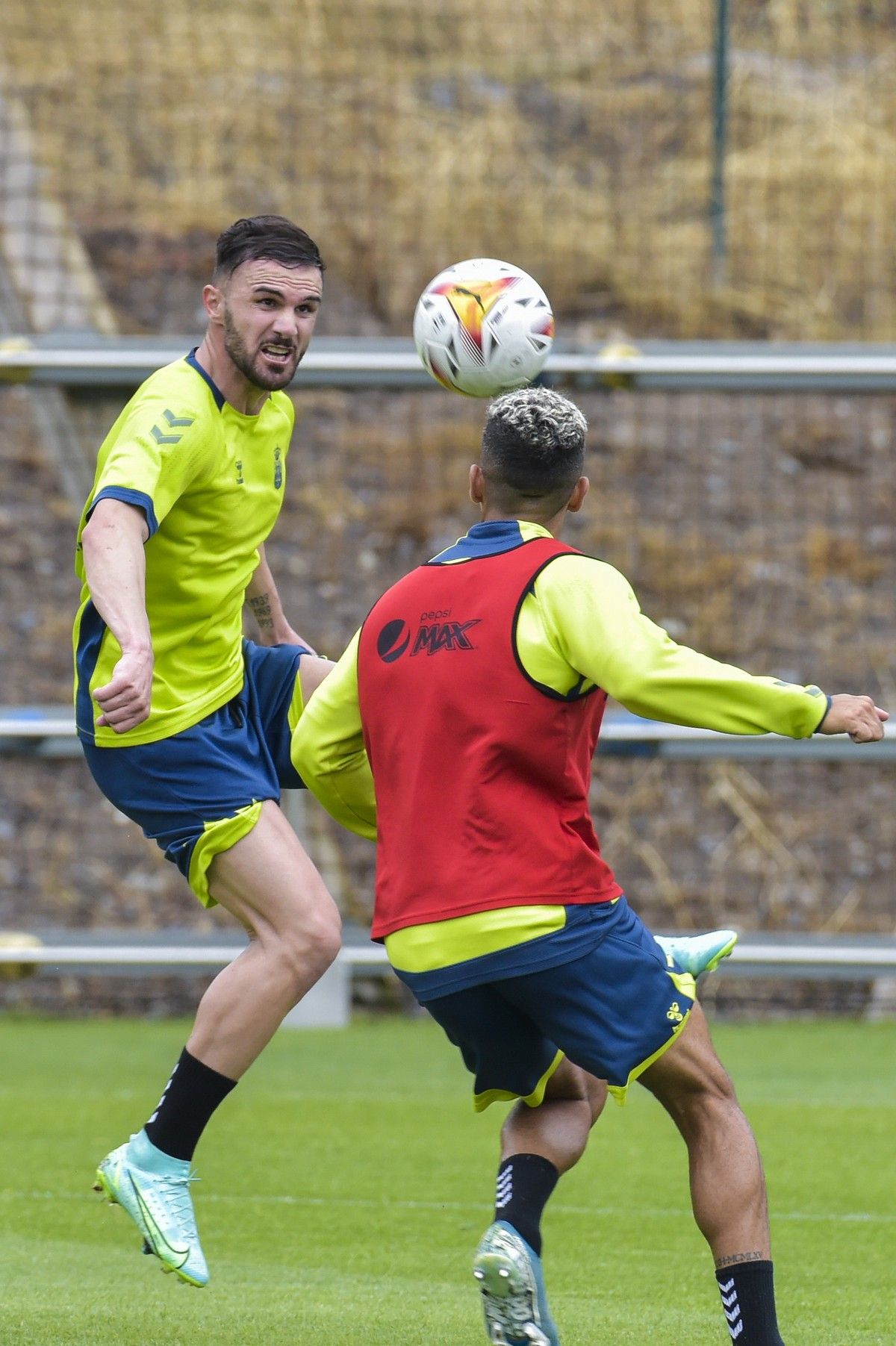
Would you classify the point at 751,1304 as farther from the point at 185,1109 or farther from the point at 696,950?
the point at 185,1109

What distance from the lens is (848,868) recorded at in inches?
430

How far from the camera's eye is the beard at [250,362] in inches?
173

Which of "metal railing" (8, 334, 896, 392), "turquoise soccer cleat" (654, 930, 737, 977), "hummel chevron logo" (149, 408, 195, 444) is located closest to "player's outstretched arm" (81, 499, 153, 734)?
"hummel chevron logo" (149, 408, 195, 444)

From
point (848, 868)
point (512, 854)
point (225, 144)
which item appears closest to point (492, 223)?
point (225, 144)

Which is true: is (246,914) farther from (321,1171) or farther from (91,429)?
(91,429)

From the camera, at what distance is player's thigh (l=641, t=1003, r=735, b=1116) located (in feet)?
11.0

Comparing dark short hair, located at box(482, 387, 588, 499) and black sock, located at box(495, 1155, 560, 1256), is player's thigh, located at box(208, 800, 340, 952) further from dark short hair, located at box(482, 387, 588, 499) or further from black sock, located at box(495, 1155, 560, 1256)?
dark short hair, located at box(482, 387, 588, 499)

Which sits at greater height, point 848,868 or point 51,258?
point 51,258

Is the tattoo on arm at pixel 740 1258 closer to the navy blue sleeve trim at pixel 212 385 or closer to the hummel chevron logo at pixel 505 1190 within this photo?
the hummel chevron logo at pixel 505 1190

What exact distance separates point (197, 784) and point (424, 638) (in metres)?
1.21

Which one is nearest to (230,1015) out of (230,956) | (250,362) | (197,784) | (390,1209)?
(197,784)

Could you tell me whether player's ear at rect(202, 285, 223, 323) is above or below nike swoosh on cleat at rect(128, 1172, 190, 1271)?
above

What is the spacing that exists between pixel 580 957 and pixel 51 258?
25.5ft

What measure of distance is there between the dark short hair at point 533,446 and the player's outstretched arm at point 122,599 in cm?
76
